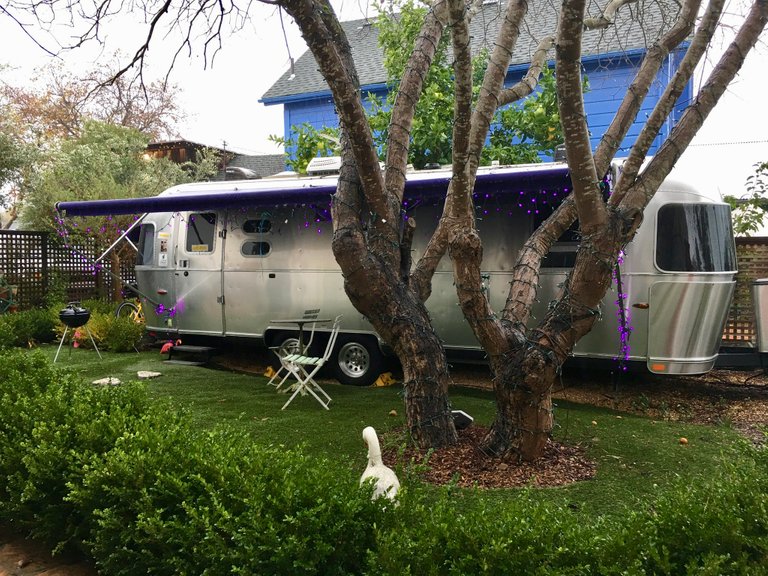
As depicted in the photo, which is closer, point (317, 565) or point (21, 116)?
point (317, 565)

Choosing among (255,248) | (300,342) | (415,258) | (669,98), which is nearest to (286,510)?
(669,98)

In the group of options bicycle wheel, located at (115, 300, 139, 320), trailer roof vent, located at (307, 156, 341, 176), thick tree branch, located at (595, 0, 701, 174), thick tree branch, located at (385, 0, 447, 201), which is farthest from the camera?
bicycle wheel, located at (115, 300, 139, 320)

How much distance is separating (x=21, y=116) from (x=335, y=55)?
25.8 meters

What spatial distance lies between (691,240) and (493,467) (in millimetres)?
3632

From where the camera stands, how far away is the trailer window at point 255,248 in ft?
26.9

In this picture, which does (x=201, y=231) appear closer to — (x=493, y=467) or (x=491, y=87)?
(x=491, y=87)

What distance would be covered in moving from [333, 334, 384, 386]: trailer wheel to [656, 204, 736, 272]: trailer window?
345 centimetres

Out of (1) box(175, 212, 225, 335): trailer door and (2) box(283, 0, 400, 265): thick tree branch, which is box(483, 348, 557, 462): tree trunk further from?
(1) box(175, 212, 225, 335): trailer door

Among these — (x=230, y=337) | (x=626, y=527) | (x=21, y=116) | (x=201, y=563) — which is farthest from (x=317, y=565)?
(x=21, y=116)

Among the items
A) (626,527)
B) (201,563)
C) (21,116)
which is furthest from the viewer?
(21,116)

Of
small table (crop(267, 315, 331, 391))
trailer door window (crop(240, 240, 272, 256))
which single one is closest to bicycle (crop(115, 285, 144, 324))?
trailer door window (crop(240, 240, 272, 256))

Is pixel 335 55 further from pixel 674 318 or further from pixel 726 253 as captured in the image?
pixel 726 253

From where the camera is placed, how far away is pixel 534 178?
6.42 meters

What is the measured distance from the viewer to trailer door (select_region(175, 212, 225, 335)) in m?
8.52
